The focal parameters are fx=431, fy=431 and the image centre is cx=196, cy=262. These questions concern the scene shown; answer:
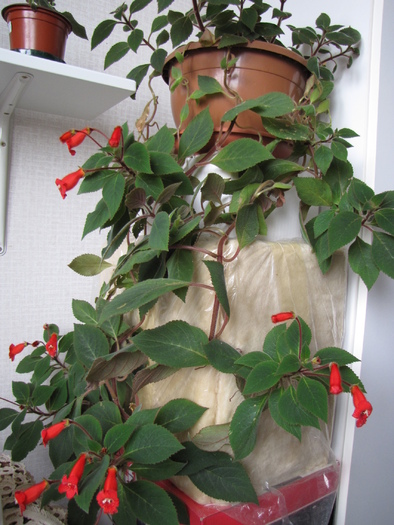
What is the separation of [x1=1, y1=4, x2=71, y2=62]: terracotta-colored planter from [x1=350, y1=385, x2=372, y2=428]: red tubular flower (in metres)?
0.71

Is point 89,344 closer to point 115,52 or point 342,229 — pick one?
point 342,229

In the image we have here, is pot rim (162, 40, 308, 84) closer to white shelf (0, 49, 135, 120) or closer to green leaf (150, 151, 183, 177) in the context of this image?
white shelf (0, 49, 135, 120)

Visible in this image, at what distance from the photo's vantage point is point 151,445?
49 centimetres

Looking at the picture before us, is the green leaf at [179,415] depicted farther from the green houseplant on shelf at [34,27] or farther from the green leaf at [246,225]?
the green houseplant on shelf at [34,27]

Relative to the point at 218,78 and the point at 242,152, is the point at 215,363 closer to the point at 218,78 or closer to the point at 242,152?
the point at 242,152

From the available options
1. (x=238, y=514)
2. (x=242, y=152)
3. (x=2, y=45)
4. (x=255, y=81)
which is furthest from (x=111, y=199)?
(x=2, y=45)

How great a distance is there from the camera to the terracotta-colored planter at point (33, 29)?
0.74 m

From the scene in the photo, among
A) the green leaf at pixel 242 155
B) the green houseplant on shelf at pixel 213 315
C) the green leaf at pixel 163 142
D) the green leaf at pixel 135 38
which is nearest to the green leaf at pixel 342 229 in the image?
the green houseplant on shelf at pixel 213 315

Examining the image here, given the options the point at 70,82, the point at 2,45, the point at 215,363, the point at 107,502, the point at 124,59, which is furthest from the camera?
the point at 124,59

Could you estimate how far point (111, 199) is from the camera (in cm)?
54

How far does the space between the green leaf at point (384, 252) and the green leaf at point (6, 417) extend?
0.66m

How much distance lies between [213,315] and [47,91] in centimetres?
54

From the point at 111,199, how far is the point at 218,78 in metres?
0.28

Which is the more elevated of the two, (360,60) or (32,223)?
(360,60)
